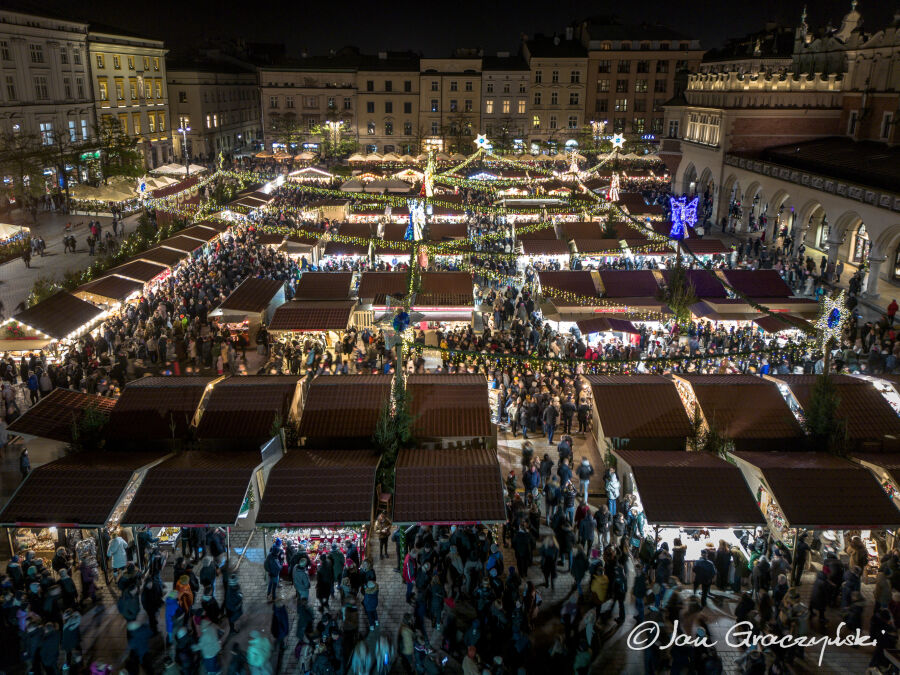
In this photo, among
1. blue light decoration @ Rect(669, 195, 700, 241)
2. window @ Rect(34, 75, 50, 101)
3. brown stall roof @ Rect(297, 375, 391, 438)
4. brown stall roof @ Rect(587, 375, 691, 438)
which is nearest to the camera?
brown stall roof @ Rect(297, 375, 391, 438)

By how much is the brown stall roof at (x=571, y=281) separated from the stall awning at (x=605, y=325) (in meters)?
1.69

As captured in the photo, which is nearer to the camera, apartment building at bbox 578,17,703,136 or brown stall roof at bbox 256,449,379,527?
brown stall roof at bbox 256,449,379,527

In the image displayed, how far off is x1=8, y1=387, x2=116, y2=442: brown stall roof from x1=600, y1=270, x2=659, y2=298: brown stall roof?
13824 mm

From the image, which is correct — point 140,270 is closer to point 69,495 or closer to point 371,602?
point 69,495

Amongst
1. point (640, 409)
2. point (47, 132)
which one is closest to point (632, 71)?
point (47, 132)

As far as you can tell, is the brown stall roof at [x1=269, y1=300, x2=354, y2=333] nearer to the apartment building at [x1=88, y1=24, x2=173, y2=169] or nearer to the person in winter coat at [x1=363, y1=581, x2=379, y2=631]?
the person in winter coat at [x1=363, y1=581, x2=379, y2=631]

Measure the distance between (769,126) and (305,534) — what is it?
36163 millimetres

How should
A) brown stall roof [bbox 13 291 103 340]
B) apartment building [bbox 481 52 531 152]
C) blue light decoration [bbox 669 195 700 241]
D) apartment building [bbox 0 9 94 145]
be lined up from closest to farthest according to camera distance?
brown stall roof [bbox 13 291 103 340] → blue light decoration [bbox 669 195 700 241] → apartment building [bbox 0 9 94 145] → apartment building [bbox 481 52 531 152]

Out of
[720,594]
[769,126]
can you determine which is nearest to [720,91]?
[769,126]

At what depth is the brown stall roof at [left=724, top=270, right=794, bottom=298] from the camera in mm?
20969

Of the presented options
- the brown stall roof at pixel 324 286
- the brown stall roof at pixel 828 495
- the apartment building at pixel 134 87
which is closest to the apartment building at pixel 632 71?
the apartment building at pixel 134 87

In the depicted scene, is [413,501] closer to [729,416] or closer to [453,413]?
[453,413]

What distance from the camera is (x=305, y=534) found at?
10.8m

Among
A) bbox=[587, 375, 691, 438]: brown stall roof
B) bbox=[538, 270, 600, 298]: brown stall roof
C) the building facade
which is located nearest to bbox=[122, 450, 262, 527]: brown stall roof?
bbox=[587, 375, 691, 438]: brown stall roof
